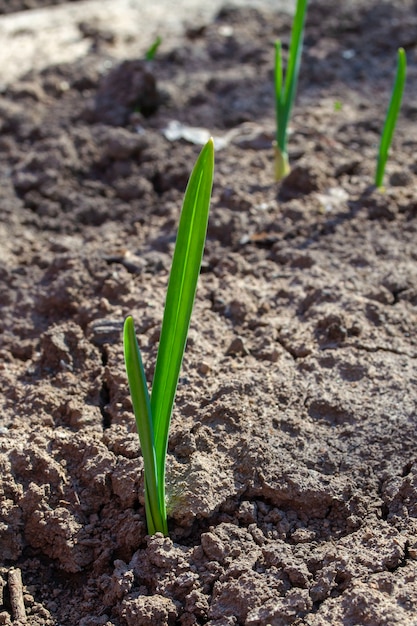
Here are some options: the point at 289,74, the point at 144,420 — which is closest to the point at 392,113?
the point at 289,74

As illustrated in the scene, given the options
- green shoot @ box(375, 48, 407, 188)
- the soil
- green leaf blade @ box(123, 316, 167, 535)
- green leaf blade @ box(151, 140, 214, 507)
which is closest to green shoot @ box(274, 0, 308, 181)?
the soil

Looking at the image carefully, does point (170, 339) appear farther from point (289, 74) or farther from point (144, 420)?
point (289, 74)

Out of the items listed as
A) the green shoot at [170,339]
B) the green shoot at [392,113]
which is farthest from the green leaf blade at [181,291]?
the green shoot at [392,113]

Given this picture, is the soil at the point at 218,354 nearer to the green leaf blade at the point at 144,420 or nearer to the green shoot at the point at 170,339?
the green leaf blade at the point at 144,420

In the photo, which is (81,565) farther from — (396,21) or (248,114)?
(396,21)

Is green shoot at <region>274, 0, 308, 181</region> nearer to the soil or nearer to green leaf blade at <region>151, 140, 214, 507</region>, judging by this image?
the soil

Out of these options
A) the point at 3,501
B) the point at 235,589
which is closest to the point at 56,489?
the point at 3,501

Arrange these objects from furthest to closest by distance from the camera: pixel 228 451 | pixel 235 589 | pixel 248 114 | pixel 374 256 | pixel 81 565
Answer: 1. pixel 248 114
2. pixel 374 256
3. pixel 228 451
4. pixel 81 565
5. pixel 235 589
